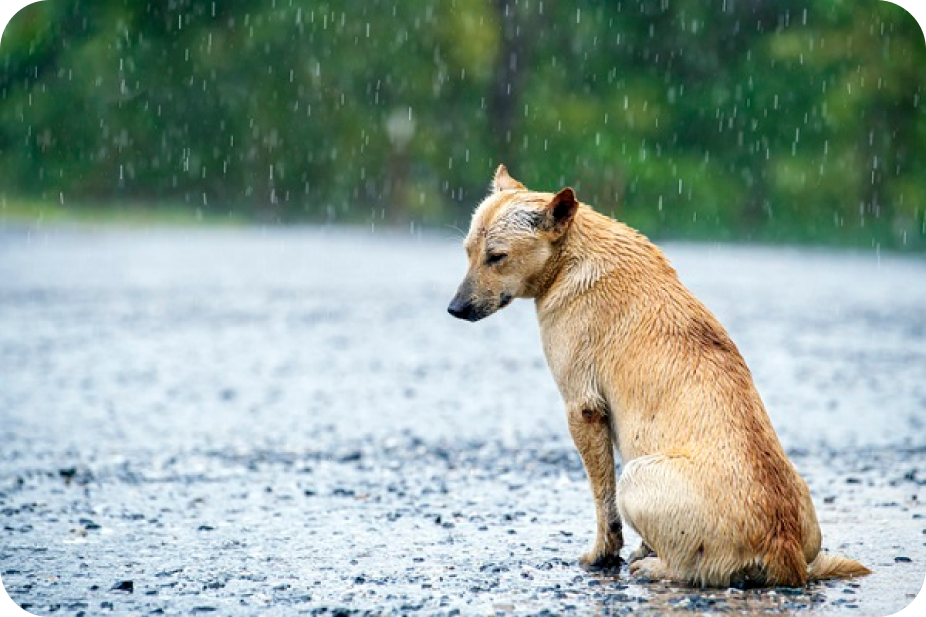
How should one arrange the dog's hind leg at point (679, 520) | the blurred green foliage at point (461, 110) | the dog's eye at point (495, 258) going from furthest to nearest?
the blurred green foliage at point (461, 110)
the dog's eye at point (495, 258)
the dog's hind leg at point (679, 520)

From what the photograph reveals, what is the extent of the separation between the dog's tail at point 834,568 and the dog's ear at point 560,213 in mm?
1989

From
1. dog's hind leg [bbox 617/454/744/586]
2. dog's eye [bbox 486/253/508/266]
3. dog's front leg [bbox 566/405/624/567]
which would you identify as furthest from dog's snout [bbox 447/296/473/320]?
dog's hind leg [bbox 617/454/744/586]

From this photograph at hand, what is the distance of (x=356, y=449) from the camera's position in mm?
10359

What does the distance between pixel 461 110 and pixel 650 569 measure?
39350mm

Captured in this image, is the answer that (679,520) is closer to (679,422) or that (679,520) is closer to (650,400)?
(679,422)

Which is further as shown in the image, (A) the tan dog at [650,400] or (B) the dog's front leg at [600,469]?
(B) the dog's front leg at [600,469]

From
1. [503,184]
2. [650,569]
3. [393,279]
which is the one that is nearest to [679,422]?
[650,569]

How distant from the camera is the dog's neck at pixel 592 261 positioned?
6.51 meters

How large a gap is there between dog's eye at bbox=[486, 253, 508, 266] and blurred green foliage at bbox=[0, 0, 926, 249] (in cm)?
3212

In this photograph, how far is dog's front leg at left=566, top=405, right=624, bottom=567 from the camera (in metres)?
6.41

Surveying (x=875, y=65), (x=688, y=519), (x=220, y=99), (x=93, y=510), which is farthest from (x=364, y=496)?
(x=220, y=99)

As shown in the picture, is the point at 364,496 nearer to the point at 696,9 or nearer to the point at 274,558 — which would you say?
the point at 274,558

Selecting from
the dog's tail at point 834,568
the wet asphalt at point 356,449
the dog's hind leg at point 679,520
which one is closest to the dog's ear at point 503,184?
the dog's hind leg at point 679,520

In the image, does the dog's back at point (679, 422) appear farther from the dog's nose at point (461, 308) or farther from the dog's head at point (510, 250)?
the dog's nose at point (461, 308)
